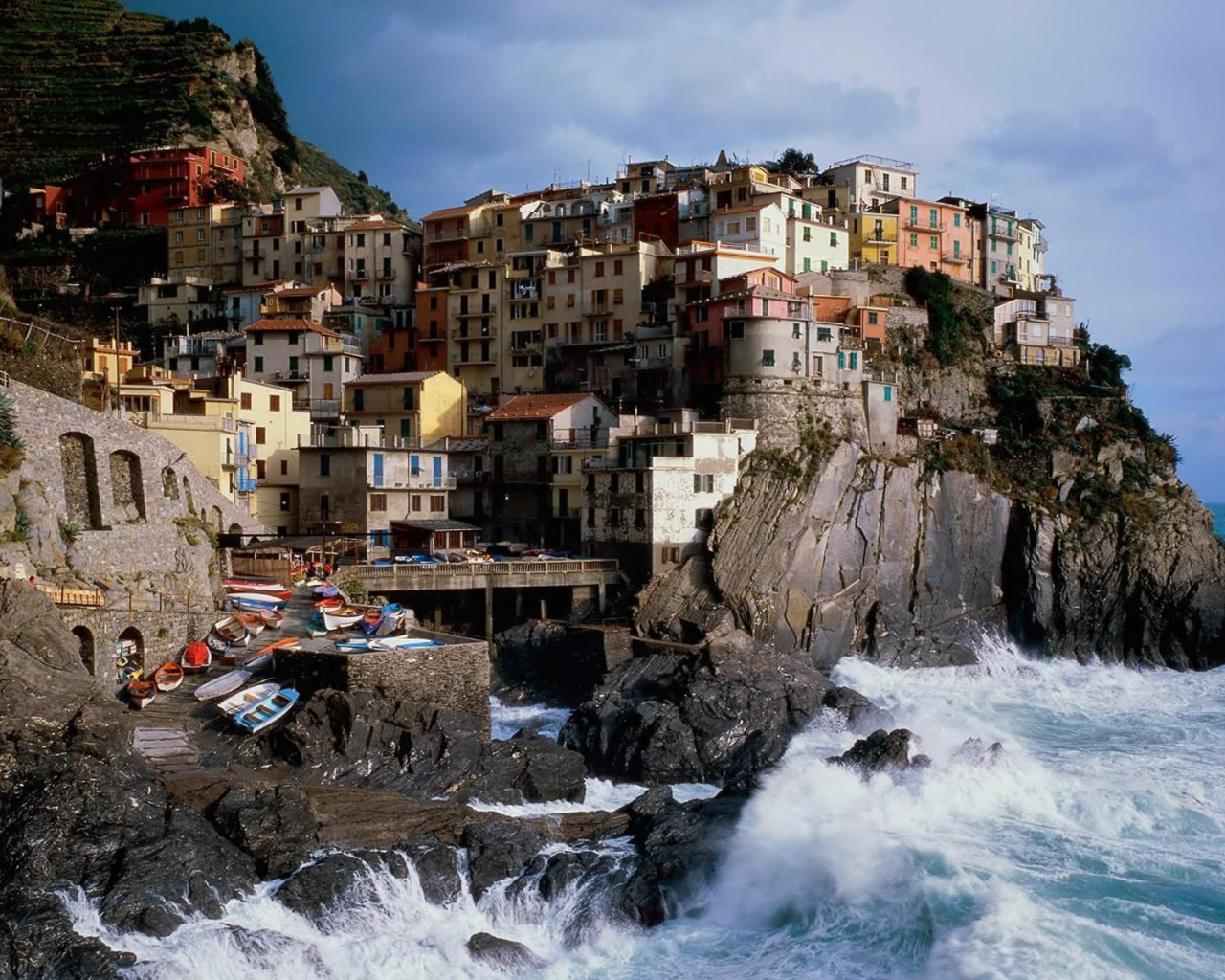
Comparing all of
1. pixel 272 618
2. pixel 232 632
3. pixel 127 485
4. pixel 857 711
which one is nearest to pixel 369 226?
pixel 127 485

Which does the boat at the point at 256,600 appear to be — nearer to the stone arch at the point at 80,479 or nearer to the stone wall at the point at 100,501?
the stone wall at the point at 100,501

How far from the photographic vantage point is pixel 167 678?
38.9 metres

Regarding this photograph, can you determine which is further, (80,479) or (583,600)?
(583,600)

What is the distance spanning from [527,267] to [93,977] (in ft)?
191

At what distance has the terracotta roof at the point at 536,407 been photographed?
64.9 metres

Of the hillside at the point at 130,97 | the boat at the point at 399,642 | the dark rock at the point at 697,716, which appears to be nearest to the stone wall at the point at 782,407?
the dark rock at the point at 697,716

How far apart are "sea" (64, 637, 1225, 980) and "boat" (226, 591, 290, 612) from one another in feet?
40.8

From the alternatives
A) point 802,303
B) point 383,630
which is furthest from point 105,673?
point 802,303

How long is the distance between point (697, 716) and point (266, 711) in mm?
13835

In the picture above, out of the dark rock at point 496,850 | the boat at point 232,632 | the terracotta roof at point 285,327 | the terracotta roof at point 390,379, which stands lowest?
the dark rock at point 496,850

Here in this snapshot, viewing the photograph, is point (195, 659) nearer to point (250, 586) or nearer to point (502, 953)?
point (250, 586)

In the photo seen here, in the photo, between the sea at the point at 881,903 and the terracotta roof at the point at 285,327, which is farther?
the terracotta roof at the point at 285,327

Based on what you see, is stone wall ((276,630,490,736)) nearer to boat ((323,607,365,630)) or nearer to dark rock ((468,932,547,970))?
boat ((323,607,365,630))

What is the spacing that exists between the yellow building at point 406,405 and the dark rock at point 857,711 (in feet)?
88.8
